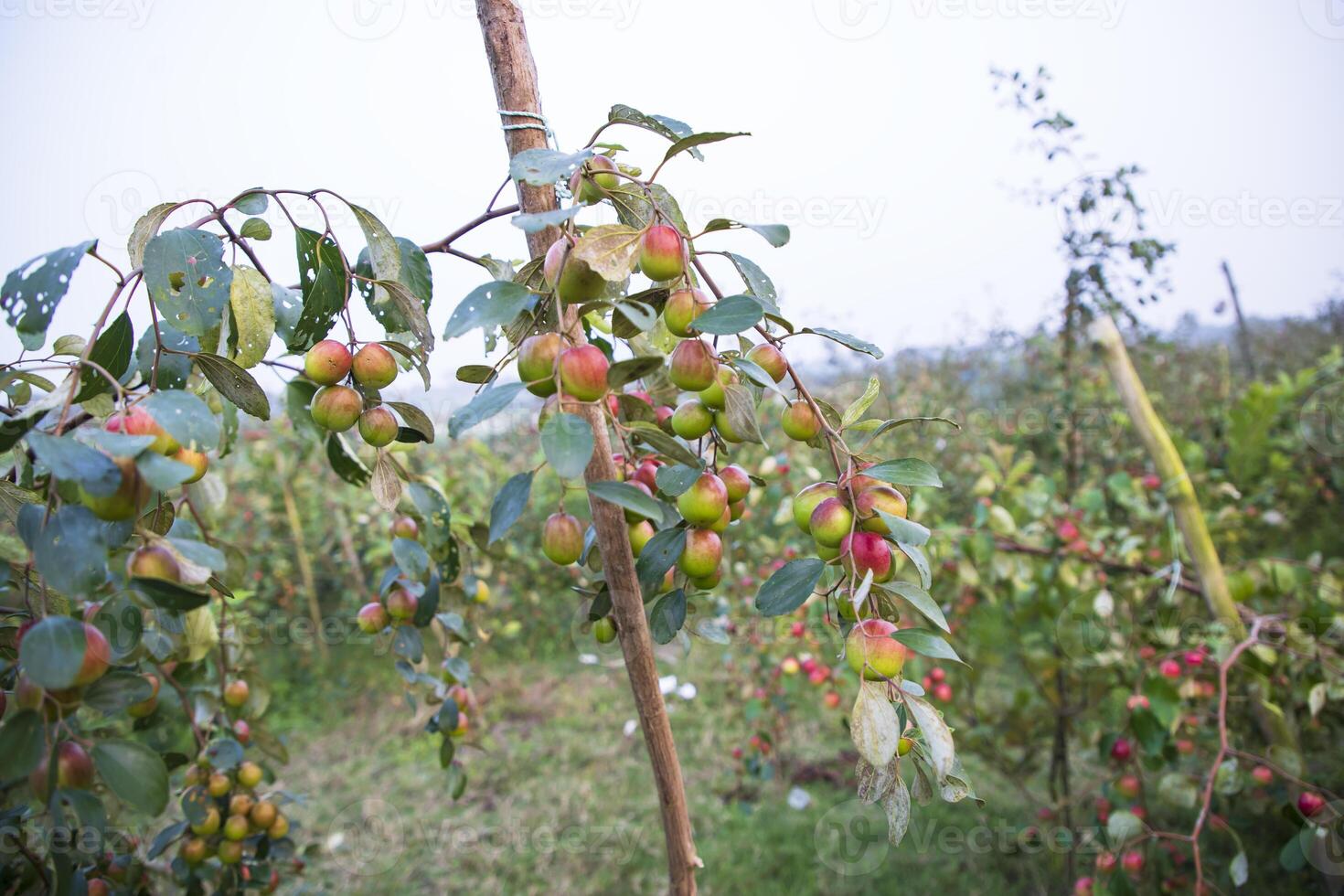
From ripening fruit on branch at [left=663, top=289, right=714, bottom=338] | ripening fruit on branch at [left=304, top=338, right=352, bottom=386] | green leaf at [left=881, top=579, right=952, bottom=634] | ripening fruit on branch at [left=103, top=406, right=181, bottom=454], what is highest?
ripening fruit on branch at [left=304, top=338, right=352, bottom=386]

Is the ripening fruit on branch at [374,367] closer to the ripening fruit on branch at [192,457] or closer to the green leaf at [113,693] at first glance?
the ripening fruit on branch at [192,457]

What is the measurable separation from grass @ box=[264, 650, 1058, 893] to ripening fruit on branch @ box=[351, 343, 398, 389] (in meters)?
1.59

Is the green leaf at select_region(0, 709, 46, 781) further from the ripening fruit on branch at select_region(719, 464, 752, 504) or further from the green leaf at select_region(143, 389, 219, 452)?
the ripening fruit on branch at select_region(719, 464, 752, 504)

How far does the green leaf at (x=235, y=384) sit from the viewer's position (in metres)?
0.63

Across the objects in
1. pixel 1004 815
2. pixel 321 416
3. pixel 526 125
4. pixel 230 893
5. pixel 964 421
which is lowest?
pixel 1004 815

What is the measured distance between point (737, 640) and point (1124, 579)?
3.54 feet

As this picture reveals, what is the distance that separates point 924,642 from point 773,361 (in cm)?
25

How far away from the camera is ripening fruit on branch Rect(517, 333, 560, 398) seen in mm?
548

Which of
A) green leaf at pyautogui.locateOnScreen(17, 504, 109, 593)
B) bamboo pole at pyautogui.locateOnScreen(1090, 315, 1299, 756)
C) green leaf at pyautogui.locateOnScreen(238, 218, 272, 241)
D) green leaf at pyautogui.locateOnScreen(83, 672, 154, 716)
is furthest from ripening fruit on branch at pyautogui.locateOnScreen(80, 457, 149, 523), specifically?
bamboo pole at pyautogui.locateOnScreen(1090, 315, 1299, 756)

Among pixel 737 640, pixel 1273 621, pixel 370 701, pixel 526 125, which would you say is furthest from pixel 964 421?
pixel 526 125

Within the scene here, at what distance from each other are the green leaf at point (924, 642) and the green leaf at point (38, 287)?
690mm

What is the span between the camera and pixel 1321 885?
160cm

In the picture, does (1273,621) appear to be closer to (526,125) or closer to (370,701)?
(526,125)

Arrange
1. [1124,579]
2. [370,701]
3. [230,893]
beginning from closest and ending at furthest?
[230,893] < [1124,579] < [370,701]
